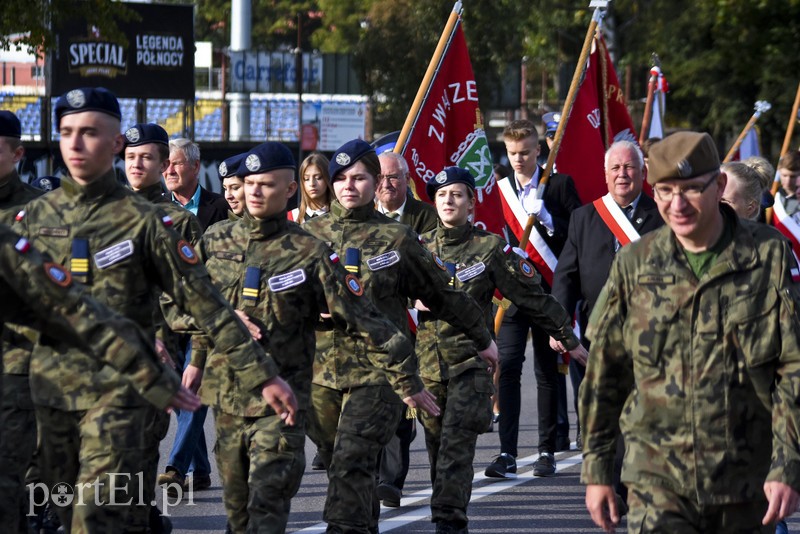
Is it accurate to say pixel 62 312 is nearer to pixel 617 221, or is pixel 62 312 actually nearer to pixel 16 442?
pixel 16 442

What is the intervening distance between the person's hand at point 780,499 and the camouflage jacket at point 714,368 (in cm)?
5

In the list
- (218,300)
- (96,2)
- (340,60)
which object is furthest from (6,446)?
(340,60)

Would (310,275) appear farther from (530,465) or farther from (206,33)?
(206,33)

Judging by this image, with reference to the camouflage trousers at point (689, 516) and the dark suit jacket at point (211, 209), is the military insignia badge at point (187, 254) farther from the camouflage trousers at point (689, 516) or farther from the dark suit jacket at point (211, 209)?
the dark suit jacket at point (211, 209)

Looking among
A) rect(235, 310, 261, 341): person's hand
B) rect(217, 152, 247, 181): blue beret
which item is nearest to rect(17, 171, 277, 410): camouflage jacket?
rect(235, 310, 261, 341): person's hand

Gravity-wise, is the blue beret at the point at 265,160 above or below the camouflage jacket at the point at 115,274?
above

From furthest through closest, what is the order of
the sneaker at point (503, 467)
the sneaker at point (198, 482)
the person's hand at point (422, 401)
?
the sneaker at point (503, 467) < the sneaker at point (198, 482) < the person's hand at point (422, 401)

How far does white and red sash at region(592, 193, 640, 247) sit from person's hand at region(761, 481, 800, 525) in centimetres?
470

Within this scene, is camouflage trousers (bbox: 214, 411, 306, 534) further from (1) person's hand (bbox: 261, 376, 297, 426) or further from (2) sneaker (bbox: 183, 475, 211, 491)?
(2) sneaker (bbox: 183, 475, 211, 491)

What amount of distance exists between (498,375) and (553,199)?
1520 millimetres

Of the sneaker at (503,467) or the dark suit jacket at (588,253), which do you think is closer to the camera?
the dark suit jacket at (588,253)

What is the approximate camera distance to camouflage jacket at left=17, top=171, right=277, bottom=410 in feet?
19.3

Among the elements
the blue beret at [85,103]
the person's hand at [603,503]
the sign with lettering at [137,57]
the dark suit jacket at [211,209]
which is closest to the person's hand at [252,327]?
the blue beret at [85,103]

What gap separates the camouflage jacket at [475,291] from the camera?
8.70 m
